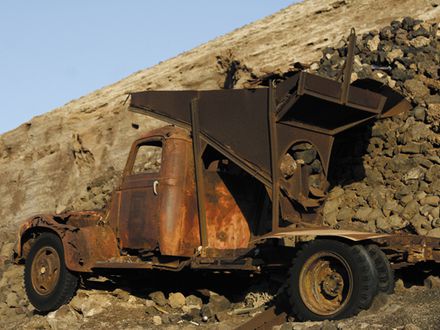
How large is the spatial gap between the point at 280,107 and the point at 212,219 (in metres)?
1.80

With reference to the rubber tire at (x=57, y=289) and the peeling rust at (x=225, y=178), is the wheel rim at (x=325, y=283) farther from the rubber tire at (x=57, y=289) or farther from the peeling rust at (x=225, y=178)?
the rubber tire at (x=57, y=289)

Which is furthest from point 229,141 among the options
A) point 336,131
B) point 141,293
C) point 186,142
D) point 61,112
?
point 61,112

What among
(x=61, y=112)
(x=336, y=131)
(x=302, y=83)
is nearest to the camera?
(x=302, y=83)

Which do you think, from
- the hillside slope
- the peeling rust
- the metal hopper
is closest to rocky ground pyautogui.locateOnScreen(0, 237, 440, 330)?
the peeling rust

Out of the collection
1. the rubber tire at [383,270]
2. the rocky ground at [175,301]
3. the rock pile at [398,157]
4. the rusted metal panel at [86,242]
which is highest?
the rock pile at [398,157]

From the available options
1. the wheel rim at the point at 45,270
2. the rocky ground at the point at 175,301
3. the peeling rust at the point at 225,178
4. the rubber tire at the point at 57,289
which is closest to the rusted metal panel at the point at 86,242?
the peeling rust at the point at 225,178

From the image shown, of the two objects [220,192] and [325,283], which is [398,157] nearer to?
[220,192]

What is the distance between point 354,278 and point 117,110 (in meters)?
13.2

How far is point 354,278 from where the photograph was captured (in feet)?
20.9

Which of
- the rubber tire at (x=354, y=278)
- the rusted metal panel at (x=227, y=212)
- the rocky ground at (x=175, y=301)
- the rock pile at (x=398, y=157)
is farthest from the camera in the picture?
the rock pile at (x=398, y=157)

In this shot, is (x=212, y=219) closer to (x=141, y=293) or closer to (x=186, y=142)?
(x=186, y=142)

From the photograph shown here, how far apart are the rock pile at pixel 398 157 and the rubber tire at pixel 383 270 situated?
9.35 feet

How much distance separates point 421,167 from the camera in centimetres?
991

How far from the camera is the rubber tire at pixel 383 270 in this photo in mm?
6398
